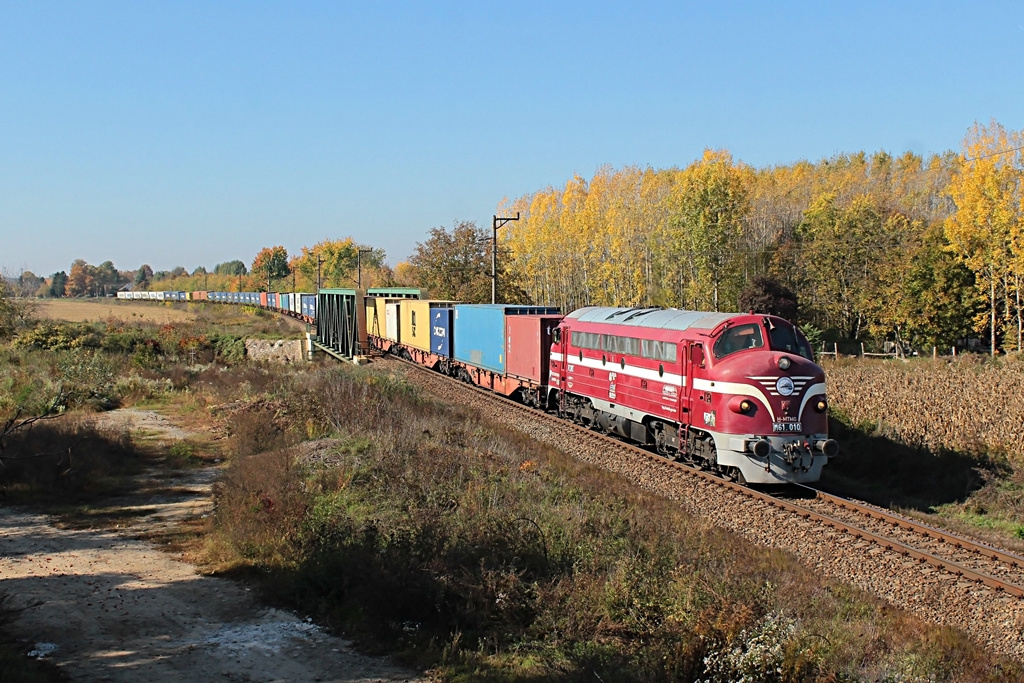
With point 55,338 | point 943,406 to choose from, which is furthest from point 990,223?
point 55,338

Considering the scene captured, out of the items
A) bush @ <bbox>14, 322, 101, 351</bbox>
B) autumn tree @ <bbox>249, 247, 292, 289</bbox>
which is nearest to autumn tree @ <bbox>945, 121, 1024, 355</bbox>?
bush @ <bbox>14, 322, 101, 351</bbox>

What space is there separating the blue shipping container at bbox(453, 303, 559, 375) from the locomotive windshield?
13144 millimetres

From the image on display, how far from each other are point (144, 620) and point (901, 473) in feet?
57.7

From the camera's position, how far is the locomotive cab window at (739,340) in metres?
17.0

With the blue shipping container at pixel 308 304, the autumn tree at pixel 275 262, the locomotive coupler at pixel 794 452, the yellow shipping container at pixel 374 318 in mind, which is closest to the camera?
the locomotive coupler at pixel 794 452

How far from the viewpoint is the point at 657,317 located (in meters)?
20.4

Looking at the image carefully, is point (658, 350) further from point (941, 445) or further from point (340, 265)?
point (340, 265)

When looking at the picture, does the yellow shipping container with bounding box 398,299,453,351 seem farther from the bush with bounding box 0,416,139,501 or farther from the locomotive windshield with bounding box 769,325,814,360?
the locomotive windshield with bounding box 769,325,814,360

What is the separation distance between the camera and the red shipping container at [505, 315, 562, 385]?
27.0m

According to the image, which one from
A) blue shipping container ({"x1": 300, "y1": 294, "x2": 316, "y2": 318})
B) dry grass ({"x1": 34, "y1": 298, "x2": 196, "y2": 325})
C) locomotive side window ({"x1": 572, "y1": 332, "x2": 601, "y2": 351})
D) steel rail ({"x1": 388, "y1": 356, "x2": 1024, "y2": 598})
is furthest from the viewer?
dry grass ({"x1": 34, "y1": 298, "x2": 196, "y2": 325})

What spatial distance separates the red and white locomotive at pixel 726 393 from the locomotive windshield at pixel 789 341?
21 millimetres

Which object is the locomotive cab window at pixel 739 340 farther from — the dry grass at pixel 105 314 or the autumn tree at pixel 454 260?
the dry grass at pixel 105 314

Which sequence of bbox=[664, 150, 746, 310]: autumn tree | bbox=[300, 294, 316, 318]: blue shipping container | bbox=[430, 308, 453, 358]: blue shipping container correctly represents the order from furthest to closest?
bbox=[300, 294, 316, 318]: blue shipping container
bbox=[664, 150, 746, 310]: autumn tree
bbox=[430, 308, 453, 358]: blue shipping container

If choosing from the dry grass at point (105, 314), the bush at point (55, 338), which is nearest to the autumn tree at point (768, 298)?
the bush at point (55, 338)
